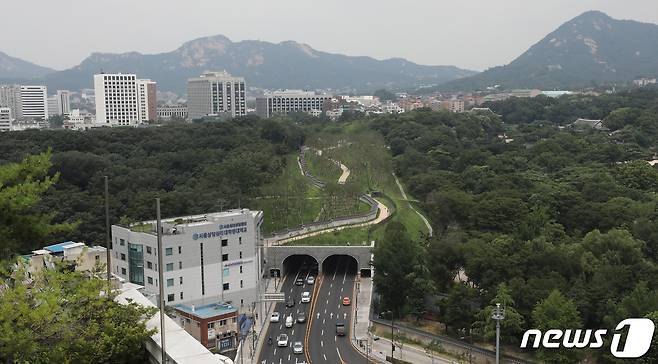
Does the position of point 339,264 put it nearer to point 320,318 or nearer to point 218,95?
point 320,318

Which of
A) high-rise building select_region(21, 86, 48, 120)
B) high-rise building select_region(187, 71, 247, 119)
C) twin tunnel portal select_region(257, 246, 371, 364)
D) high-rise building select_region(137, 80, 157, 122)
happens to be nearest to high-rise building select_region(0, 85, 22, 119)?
high-rise building select_region(21, 86, 48, 120)

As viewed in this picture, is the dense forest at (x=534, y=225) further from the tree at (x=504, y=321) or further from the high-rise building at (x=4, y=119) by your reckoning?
the high-rise building at (x=4, y=119)

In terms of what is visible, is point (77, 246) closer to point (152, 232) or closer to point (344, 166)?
point (152, 232)

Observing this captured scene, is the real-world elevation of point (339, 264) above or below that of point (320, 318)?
below

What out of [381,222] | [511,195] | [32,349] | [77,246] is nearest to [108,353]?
[32,349]

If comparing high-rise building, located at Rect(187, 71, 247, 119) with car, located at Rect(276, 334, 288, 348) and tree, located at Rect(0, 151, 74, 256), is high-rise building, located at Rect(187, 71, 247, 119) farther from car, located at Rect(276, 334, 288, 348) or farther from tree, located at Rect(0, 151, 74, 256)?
tree, located at Rect(0, 151, 74, 256)

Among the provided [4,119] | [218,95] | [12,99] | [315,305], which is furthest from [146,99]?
[315,305]
